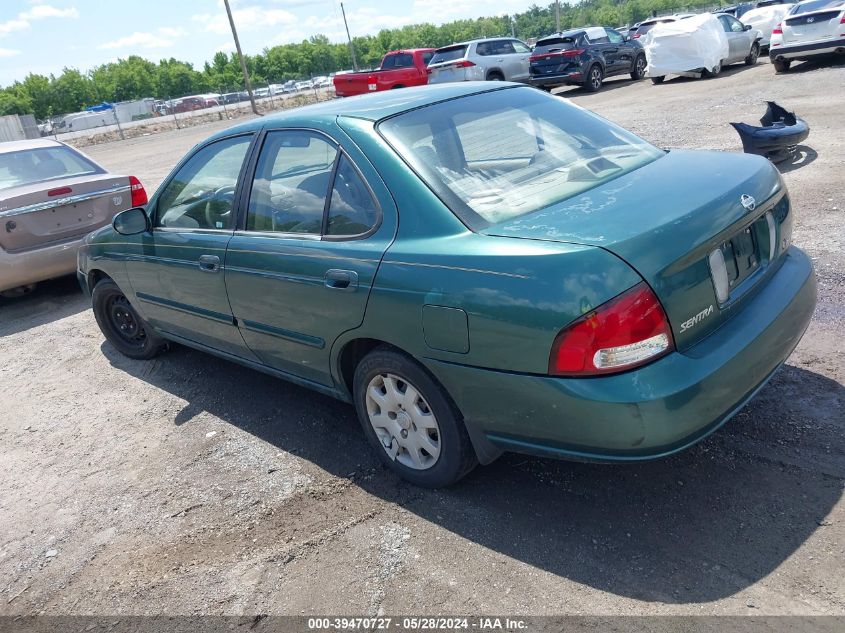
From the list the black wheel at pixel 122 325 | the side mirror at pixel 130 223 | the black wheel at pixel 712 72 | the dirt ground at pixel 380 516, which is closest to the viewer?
the dirt ground at pixel 380 516

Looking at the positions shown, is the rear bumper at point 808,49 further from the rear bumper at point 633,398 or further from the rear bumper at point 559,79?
the rear bumper at point 633,398

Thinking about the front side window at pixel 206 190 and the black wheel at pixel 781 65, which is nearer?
the front side window at pixel 206 190

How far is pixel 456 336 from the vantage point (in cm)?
273

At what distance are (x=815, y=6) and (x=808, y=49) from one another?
106 cm

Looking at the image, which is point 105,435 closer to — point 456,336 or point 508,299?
point 456,336

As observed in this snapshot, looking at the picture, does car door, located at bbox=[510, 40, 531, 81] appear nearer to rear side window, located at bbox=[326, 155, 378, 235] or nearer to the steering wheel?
the steering wheel

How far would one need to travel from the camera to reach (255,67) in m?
95.6

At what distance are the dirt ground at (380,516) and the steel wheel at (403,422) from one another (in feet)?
0.57

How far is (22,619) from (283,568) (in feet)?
3.61

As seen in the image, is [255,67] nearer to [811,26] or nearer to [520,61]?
[520,61]

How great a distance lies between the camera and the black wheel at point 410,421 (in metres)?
2.98

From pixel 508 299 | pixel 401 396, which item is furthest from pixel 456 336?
pixel 401 396

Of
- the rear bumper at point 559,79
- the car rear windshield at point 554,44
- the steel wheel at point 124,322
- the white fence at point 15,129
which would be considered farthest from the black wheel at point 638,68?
the white fence at point 15,129

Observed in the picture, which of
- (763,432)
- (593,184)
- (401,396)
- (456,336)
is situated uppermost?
(593,184)
